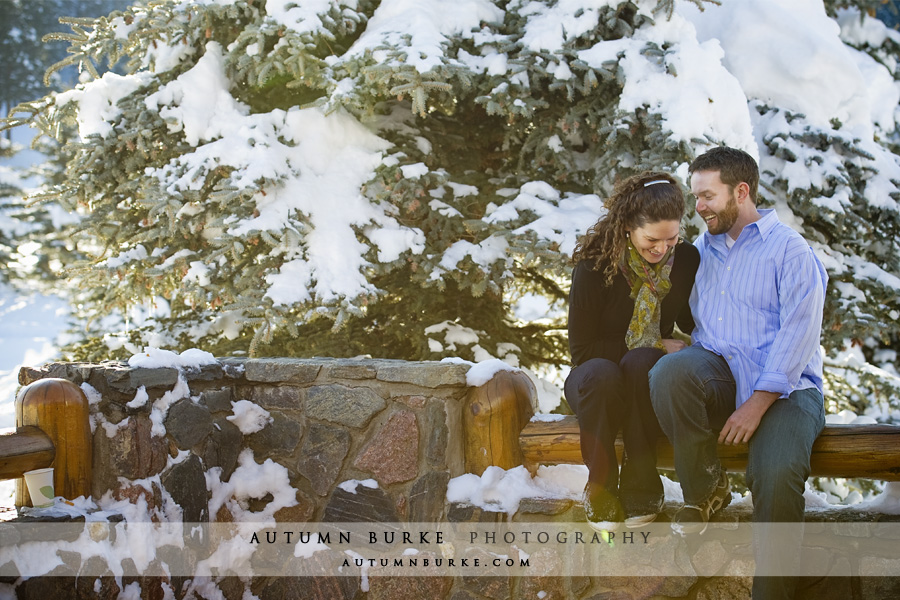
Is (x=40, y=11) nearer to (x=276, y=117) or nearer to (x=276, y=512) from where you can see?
(x=276, y=117)

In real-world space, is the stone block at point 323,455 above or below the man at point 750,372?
below

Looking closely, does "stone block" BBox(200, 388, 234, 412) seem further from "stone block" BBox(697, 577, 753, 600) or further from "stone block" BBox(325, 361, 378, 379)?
"stone block" BBox(697, 577, 753, 600)

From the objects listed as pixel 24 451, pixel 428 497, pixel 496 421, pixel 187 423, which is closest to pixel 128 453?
pixel 187 423

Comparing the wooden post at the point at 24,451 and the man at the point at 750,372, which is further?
the wooden post at the point at 24,451

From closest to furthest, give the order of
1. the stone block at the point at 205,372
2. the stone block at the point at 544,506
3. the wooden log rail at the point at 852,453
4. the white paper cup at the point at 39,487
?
the wooden log rail at the point at 852,453, the white paper cup at the point at 39,487, the stone block at the point at 544,506, the stone block at the point at 205,372

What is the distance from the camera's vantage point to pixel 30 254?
12.5 meters

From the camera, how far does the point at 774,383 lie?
6.91 ft

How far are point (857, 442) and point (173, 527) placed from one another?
2231 mm

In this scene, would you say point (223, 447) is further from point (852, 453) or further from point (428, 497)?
point (852, 453)

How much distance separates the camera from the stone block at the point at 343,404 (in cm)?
280

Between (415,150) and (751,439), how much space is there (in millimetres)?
2823

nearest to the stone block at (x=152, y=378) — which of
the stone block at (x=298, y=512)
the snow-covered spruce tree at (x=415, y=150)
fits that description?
the stone block at (x=298, y=512)

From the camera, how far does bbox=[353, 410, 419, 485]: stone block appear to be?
274cm

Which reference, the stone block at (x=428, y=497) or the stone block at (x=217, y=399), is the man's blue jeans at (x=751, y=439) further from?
the stone block at (x=217, y=399)
